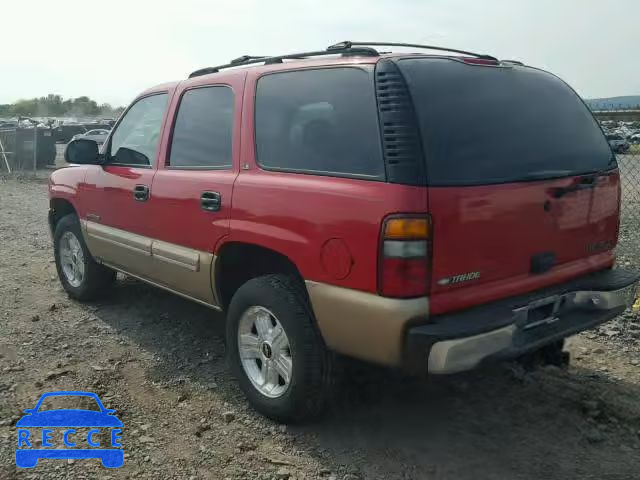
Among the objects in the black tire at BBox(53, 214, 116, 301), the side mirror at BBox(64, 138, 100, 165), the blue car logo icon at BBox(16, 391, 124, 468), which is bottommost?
the blue car logo icon at BBox(16, 391, 124, 468)

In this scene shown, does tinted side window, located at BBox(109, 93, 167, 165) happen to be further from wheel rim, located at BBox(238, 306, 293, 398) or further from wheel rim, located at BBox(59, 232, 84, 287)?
wheel rim, located at BBox(238, 306, 293, 398)

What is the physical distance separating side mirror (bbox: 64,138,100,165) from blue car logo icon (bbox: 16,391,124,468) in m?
1.90

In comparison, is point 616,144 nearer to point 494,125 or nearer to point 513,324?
point 494,125

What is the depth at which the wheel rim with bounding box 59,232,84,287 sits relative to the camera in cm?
535

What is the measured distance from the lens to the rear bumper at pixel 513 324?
8.41 feet

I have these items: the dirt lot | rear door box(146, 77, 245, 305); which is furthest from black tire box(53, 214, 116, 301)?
rear door box(146, 77, 245, 305)

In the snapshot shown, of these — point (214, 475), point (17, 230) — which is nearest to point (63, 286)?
point (214, 475)

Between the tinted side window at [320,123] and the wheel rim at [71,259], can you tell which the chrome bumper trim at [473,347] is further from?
the wheel rim at [71,259]

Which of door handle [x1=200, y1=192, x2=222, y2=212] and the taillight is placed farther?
door handle [x1=200, y1=192, x2=222, y2=212]

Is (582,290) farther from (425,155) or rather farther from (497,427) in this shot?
(425,155)

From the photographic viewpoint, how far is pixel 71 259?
552 cm

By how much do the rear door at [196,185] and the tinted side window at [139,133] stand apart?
9.5 inches

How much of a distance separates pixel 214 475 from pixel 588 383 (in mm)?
2368

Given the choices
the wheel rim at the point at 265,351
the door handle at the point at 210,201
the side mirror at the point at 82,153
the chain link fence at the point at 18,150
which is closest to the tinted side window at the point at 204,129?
the door handle at the point at 210,201
